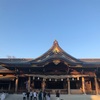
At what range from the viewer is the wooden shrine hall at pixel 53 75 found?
24188 mm

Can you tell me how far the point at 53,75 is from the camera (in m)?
24.8

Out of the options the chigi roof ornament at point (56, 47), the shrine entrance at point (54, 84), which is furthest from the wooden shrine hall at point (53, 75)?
the chigi roof ornament at point (56, 47)

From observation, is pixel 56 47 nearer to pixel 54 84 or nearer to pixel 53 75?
pixel 53 75

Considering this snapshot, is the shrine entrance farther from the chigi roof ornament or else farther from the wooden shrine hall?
the chigi roof ornament

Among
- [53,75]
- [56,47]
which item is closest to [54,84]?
[53,75]

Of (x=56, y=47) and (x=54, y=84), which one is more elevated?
(x=56, y=47)

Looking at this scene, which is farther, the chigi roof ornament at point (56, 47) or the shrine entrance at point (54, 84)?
the chigi roof ornament at point (56, 47)

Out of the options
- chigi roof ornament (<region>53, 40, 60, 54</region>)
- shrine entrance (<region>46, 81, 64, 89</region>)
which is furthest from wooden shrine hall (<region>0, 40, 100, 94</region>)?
chigi roof ornament (<region>53, 40, 60, 54</region>)

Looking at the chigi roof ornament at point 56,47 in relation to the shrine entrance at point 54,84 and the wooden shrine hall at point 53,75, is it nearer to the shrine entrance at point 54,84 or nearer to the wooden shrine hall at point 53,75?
the wooden shrine hall at point 53,75

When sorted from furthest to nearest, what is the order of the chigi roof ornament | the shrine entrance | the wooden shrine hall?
the chigi roof ornament, the shrine entrance, the wooden shrine hall

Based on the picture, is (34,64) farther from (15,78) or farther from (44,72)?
(15,78)

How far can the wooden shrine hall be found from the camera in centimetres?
2419

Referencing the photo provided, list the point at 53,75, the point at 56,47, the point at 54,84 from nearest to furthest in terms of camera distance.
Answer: the point at 53,75 → the point at 54,84 → the point at 56,47

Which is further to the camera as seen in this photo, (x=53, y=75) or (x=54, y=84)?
(x=54, y=84)
